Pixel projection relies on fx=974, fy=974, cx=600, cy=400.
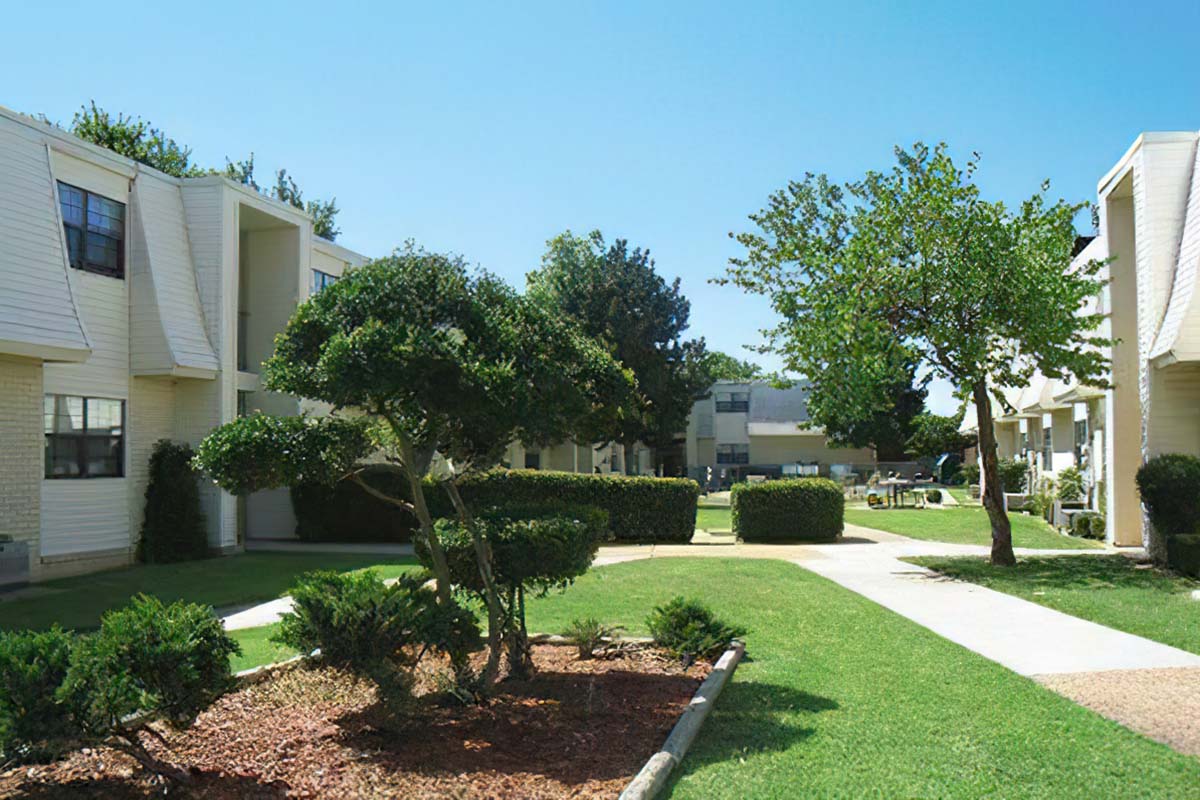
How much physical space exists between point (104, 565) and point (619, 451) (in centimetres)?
2999

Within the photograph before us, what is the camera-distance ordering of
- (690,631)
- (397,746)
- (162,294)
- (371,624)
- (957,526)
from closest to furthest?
(371,624) → (397,746) → (690,631) → (162,294) → (957,526)

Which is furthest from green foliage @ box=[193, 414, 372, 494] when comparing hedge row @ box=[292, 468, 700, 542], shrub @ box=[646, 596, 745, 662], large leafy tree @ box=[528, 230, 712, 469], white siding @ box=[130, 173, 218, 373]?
large leafy tree @ box=[528, 230, 712, 469]

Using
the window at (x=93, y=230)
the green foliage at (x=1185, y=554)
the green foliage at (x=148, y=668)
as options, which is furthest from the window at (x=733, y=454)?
the green foliage at (x=148, y=668)

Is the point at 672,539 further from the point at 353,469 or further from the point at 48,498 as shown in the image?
the point at 353,469

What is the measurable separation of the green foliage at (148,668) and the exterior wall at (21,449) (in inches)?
424

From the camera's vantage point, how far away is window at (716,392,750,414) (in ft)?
183

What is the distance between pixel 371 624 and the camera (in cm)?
582

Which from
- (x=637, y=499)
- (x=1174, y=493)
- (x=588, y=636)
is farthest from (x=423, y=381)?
(x=637, y=499)

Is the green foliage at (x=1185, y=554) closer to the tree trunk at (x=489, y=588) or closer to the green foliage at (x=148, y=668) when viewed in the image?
the tree trunk at (x=489, y=588)

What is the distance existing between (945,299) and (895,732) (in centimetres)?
1034

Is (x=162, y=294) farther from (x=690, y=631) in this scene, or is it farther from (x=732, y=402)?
(x=732, y=402)

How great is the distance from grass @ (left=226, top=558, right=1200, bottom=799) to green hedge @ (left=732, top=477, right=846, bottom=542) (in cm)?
1131

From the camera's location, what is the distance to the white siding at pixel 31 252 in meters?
13.6

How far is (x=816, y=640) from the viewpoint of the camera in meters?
9.73
